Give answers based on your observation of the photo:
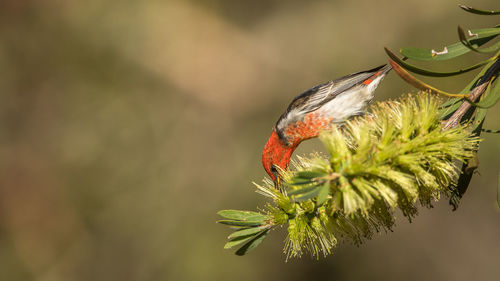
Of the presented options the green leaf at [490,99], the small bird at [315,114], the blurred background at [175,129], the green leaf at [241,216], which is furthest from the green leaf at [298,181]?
the blurred background at [175,129]

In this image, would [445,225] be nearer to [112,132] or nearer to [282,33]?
[282,33]

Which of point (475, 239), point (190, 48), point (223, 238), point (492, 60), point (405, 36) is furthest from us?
point (190, 48)

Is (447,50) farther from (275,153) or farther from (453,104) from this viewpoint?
(275,153)

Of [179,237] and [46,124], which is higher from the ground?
[46,124]

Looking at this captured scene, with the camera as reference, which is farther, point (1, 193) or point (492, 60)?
point (1, 193)

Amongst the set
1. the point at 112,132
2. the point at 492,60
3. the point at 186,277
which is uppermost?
the point at 112,132

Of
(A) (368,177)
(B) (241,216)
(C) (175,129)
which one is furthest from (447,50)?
(C) (175,129)

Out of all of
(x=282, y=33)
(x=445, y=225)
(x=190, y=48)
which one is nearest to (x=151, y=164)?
(x=190, y=48)

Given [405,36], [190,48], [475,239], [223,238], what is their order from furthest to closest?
[190,48] → [405,36] → [223,238] → [475,239]
